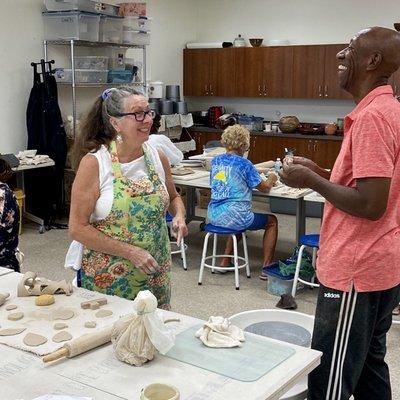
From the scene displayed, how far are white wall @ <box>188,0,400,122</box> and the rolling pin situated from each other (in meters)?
6.27

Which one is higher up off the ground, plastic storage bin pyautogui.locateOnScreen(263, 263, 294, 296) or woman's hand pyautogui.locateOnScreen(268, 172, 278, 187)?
woman's hand pyautogui.locateOnScreen(268, 172, 278, 187)

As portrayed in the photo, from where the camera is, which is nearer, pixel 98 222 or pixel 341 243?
pixel 341 243

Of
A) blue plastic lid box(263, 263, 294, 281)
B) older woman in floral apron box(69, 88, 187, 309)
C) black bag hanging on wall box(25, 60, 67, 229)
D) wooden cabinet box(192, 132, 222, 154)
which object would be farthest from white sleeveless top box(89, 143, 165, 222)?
wooden cabinet box(192, 132, 222, 154)

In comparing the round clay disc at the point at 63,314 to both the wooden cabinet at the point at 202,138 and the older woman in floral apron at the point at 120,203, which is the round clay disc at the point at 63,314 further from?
the wooden cabinet at the point at 202,138

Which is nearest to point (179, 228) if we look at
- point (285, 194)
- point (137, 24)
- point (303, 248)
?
point (303, 248)

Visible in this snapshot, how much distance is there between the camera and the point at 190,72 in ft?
27.2

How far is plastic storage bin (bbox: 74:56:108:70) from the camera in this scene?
21.3ft

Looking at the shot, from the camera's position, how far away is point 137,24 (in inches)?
272

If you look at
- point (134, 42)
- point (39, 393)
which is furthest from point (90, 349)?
point (134, 42)

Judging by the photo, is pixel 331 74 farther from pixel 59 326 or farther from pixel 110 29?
pixel 59 326

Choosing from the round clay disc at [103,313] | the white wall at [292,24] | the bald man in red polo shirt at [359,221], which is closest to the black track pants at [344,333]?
the bald man in red polo shirt at [359,221]

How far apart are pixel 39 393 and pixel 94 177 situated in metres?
0.90

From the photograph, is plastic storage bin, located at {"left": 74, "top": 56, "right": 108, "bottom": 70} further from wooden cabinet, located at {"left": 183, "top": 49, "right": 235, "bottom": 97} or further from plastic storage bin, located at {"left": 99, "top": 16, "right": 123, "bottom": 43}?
wooden cabinet, located at {"left": 183, "top": 49, "right": 235, "bottom": 97}

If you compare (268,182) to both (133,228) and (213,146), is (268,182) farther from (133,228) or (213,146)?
(133,228)
